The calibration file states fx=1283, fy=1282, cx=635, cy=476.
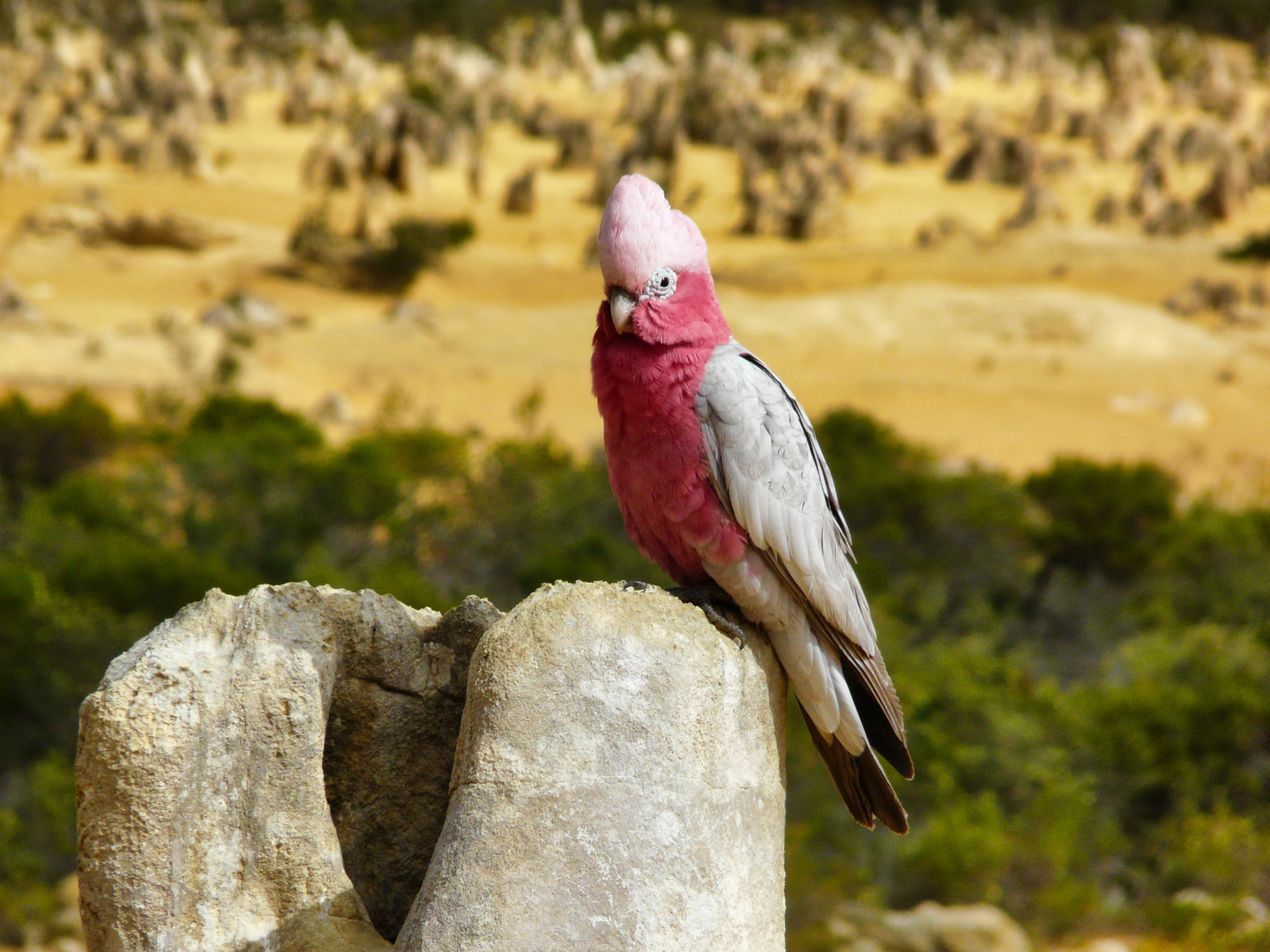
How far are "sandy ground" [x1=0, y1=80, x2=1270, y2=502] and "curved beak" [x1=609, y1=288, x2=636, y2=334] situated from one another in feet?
44.4

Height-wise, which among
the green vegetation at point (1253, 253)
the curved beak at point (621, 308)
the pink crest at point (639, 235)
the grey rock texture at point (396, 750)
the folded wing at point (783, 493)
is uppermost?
the pink crest at point (639, 235)

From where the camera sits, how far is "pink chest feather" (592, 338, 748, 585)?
343 centimetres

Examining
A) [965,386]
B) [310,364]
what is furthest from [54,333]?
[965,386]

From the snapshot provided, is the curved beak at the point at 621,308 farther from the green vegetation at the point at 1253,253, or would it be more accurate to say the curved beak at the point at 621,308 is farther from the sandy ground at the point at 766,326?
the green vegetation at the point at 1253,253

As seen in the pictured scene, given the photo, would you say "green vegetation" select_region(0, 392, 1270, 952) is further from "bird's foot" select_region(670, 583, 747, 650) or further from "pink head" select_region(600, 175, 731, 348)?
"pink head" select_region(600, 175, 731, 348)

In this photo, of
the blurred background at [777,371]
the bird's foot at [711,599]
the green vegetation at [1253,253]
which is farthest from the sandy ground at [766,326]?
the bird's foot at [711,599]

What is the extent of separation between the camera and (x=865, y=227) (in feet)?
94.4

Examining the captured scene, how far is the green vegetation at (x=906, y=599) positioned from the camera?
8914 millimetres

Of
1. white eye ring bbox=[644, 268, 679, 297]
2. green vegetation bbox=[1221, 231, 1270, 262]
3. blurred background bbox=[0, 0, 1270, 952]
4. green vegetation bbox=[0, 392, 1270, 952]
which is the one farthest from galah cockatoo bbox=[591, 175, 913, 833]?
green vegetation bbox=[1221, 231, 1270, 262]

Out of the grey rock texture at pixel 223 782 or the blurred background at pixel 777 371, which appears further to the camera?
the blurred background at pixel 777 371

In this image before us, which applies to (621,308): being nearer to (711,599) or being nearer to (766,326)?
(711,599)

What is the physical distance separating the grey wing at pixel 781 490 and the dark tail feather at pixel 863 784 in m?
0.11

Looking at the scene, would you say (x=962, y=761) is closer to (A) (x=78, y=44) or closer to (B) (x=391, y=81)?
(B) (x=391, y=81)

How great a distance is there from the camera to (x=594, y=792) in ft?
10.3
